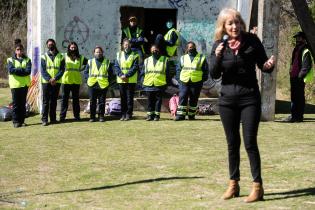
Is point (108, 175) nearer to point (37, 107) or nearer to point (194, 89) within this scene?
point (194, 89)

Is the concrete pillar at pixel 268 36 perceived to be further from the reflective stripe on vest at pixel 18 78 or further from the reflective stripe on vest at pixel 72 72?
the reflective stripe on vest at pixel 18 78

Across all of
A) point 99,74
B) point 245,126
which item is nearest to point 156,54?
point 99,74

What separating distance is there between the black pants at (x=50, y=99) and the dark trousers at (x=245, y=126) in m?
8.60

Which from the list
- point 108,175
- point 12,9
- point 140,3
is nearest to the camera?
point 108,175

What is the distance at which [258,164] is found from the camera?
7219 millimetres

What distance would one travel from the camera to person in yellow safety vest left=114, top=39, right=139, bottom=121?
52.4ft

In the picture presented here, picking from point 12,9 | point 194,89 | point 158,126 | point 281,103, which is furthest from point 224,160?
point 12,9

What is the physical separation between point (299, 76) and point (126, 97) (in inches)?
162

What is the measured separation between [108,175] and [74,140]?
3.72 metres

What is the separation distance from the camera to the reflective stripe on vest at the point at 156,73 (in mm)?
15961

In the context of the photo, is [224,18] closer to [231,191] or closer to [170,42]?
[231,191]

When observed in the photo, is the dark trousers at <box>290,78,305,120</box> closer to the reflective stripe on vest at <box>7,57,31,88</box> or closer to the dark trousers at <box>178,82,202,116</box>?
the dark trousers at <box>178,82,202,116</box>

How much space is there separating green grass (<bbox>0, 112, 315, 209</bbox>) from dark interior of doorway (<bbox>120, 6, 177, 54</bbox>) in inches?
158

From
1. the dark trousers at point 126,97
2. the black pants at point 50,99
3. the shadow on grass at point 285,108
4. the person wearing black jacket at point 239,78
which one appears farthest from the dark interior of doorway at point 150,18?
the person wearing black jacket at point 239,78
